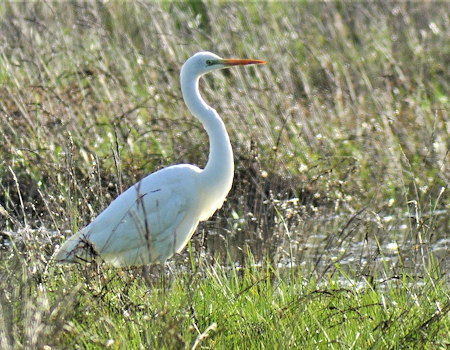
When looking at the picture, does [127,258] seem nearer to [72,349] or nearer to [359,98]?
[72,349]

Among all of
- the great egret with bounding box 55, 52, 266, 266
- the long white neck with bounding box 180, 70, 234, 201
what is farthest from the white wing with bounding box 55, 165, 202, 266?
the long white neck with bounding box 180, 70, 234, 201

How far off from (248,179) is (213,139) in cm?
152

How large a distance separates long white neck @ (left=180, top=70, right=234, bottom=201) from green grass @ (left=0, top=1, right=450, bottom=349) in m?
0.27

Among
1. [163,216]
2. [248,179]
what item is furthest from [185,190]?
[248,179]

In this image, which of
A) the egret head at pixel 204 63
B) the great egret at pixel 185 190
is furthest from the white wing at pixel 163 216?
the egret head at pixel 204 63

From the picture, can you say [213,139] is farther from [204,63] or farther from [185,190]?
[204,63]

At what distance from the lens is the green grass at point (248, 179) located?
3.20m

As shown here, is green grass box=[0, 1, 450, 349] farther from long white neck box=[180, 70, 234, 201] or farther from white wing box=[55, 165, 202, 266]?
long white neck box=[180, 70, 234, 201]

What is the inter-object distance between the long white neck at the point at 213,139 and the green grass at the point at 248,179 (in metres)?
0.27

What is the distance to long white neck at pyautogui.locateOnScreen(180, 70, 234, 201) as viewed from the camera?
4414mm

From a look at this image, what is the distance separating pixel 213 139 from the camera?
14.5ft

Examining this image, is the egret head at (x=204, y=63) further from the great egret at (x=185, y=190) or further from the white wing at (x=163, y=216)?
the white wing at (x=163, y=216)

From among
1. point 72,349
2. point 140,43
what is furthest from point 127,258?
point 140,43

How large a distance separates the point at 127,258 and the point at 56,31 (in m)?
3.04
